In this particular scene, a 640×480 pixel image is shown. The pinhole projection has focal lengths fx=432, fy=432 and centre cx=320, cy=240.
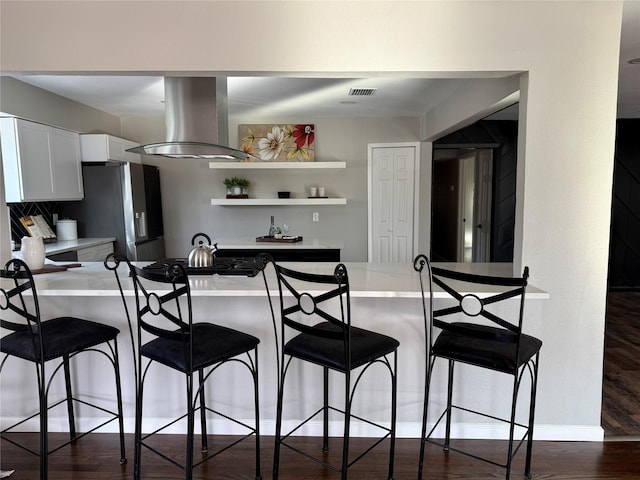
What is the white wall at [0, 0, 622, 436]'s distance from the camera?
214 centimetres

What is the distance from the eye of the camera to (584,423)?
2.40 metres

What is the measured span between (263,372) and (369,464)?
74 centimetres

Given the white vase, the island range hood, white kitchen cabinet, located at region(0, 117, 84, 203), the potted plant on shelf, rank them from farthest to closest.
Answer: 1. the potted plant on shelf
2. white kitchen cabinet, located at region(0, 117, 84, 203)
3. the island range hood
4. the white vase

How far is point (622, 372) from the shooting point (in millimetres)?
3250

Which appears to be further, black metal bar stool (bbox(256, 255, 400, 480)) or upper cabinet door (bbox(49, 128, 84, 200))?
upper cabinet door (bbox(49, 128, 84, 200))

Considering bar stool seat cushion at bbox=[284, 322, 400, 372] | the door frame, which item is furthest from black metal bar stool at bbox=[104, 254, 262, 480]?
the door frame

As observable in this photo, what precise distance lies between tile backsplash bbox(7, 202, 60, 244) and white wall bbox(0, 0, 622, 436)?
7.58 feet

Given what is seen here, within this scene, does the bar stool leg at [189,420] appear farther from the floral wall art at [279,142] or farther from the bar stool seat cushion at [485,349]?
the floral wall art at [279,142]

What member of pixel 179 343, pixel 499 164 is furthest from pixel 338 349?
pixel 499 164

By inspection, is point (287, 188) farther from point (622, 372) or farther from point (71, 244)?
point (622, 372)

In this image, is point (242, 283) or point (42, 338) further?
point (242, 283)

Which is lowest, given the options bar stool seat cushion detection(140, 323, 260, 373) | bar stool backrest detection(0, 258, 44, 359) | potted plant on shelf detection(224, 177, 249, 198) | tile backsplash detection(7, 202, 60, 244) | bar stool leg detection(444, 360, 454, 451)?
→ bar stool leg detection(444, 360, 454, 451)

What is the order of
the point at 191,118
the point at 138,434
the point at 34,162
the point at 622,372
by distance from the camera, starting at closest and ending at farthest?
the point at 138,434 < the point at 191,118 < the point at 622,372 < the point at 34,162

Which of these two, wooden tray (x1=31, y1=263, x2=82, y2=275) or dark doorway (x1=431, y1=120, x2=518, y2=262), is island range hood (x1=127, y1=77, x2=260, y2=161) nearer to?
wooden tray (x1=31, y1=263, x2=82, y2=275)
